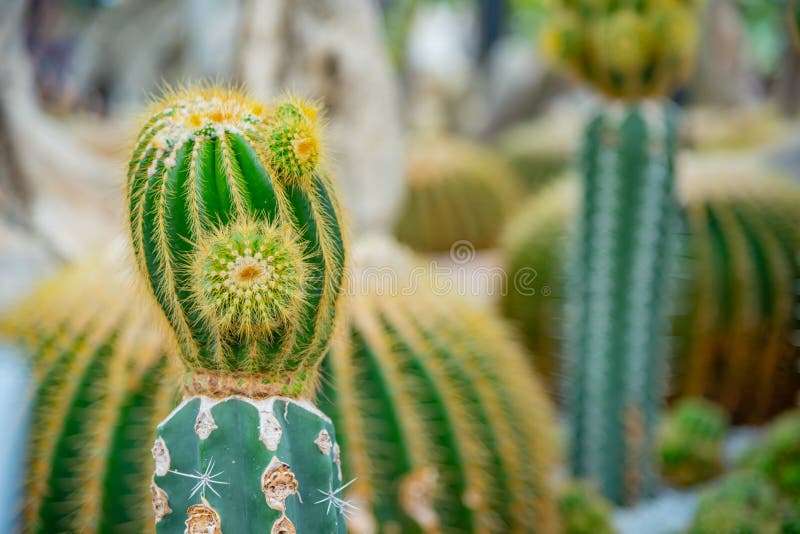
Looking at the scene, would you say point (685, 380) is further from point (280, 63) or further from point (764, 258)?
point (280, 63)

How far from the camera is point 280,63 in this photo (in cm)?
268

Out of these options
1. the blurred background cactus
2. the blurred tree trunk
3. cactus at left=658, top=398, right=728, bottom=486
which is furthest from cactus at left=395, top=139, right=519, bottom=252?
cactus at left=658, top=398, right=728, bottom=486

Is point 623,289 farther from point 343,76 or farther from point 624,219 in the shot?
point 343,76

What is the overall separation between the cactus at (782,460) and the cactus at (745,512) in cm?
5

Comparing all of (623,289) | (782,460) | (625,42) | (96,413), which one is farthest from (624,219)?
(96,413)

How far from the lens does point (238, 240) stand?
38.8 inches

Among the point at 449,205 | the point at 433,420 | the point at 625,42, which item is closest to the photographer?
the point at 433,420

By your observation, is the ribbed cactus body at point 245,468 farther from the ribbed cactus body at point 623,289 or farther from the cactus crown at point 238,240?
the ribbed cactus body at point 623,289

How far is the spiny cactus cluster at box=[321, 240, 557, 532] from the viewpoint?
1.71 m

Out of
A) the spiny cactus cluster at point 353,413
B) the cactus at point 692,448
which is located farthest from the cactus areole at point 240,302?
the cactus at point 692,448

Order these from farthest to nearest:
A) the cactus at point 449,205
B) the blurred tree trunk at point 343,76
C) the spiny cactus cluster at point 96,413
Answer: the cactus at point 449,205, the blurred tree trunk at point 343,76, the spiny cactus cluster at point 96,413

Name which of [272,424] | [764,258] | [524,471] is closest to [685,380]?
[764,258]

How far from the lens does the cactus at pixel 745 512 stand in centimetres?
201

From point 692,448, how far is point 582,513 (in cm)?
73
